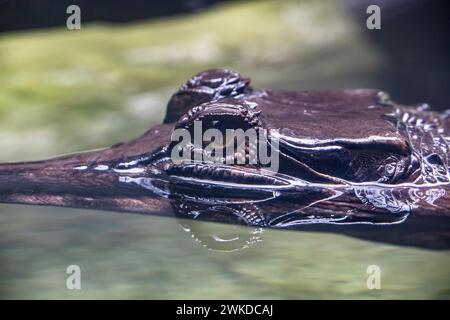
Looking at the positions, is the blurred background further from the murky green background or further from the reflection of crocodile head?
the reflection of crocodile head

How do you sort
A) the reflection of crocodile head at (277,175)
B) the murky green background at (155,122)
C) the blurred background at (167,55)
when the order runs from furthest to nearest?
the blurred background at (167,55) < the reflection of crocodile head at (277,175) < the murky green background at (155,122)

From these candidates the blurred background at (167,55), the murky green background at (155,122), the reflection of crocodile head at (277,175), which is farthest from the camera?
the blurred background at (167,55)

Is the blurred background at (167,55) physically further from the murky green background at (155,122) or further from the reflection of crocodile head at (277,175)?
the reflection of crocodile head at (277,175)

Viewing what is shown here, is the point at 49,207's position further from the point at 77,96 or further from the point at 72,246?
the point at 77,96

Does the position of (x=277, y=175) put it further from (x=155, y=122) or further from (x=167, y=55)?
(x=167, y=55)

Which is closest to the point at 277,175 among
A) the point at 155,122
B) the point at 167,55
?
the point at 155,122

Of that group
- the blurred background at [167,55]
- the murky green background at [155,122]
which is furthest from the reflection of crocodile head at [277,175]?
the blurred background at [167,55]

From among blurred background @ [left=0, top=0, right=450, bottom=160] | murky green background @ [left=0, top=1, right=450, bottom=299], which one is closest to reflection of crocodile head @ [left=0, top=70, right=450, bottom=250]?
murky green background @ [left=0, top=1, right=450, bottom=299]

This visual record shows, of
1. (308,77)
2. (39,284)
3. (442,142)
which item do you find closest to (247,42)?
(308,77)
